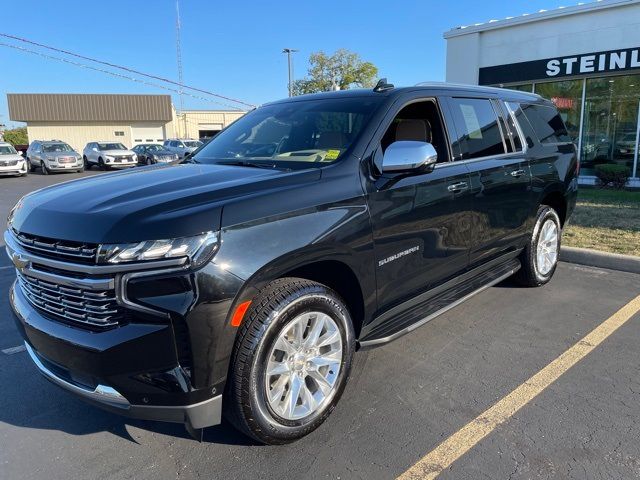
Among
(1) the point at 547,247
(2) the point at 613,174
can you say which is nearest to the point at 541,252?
(1) the point at 547,247

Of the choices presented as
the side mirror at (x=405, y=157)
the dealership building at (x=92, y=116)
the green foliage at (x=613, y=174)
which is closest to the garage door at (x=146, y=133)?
the dealership building at (x=92, y=116)

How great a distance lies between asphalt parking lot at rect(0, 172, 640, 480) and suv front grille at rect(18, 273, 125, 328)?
0.80 metres

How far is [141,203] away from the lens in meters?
2.45

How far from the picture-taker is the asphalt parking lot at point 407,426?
258 centimetres

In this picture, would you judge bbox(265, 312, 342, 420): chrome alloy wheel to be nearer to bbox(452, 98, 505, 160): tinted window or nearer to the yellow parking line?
the yellow parking line

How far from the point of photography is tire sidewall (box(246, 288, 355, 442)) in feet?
8.22

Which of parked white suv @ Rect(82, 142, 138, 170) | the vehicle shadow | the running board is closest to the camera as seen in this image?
the vehicle shadow

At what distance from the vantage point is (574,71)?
13.5m

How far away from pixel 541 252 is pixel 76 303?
4.43m

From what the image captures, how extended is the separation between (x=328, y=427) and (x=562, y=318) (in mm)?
2644

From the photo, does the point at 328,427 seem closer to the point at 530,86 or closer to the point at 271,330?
the point at 271,330

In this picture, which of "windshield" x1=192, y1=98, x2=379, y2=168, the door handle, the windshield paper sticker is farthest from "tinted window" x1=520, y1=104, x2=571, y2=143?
the windshield paper sticker

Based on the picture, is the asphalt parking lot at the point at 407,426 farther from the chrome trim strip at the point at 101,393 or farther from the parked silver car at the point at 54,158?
the parked silver car at the point at 54,158

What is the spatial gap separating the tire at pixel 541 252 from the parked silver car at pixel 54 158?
25286 mm
